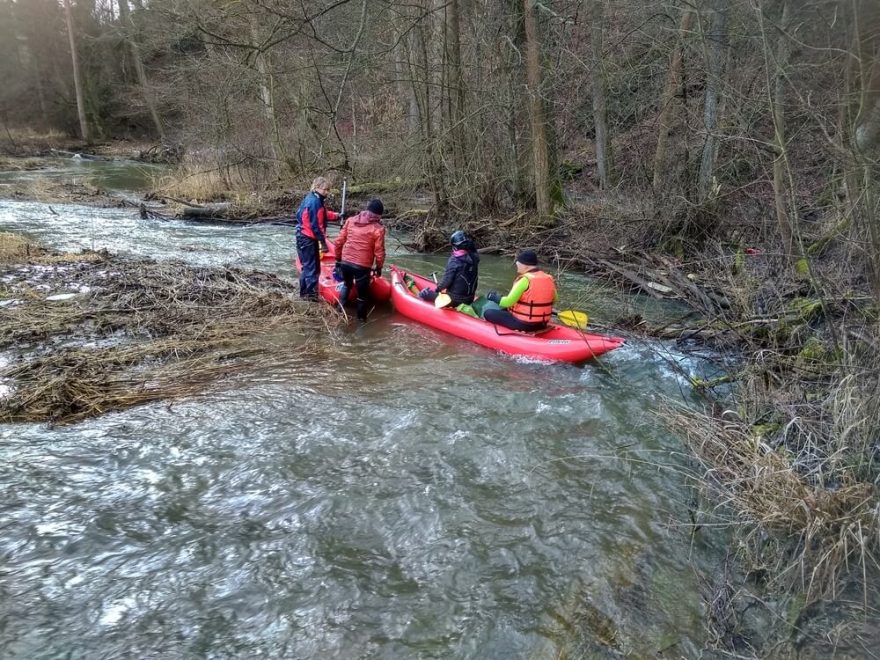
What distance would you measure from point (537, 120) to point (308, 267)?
5171 mm

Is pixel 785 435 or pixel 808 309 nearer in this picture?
pixel 785 435

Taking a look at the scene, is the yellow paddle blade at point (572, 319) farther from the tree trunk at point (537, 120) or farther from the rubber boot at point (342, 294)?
the tree trunk at point (537, 120)

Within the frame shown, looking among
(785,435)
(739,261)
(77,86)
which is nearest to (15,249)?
(739,261)

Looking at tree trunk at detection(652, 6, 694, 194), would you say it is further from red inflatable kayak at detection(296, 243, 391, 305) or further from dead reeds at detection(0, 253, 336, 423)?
dead reeds at detection(0, 253, 336, 423)

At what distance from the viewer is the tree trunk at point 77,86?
26.6m

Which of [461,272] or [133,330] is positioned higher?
[461,272]

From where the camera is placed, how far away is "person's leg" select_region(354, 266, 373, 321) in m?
7.06

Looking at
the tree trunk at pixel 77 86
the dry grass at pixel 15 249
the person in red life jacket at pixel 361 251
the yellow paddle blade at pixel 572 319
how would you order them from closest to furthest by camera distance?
1. the yellow paddle blade at pixel 572 319
2. the person in red life jacket at pixel 361 251
3. the dry grass at pixel 15 249
4. the tree trunk at pixel 77 86

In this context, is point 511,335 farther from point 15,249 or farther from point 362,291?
point 15,249

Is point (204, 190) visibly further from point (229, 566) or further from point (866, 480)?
point (866, 480)

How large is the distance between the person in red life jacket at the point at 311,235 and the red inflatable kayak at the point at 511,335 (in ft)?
3.39

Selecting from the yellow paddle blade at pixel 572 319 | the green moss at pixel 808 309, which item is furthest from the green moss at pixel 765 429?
the yellow paddle blade at pixel 572 319

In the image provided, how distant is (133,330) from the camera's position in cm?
605

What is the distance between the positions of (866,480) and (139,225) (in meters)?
12.5
